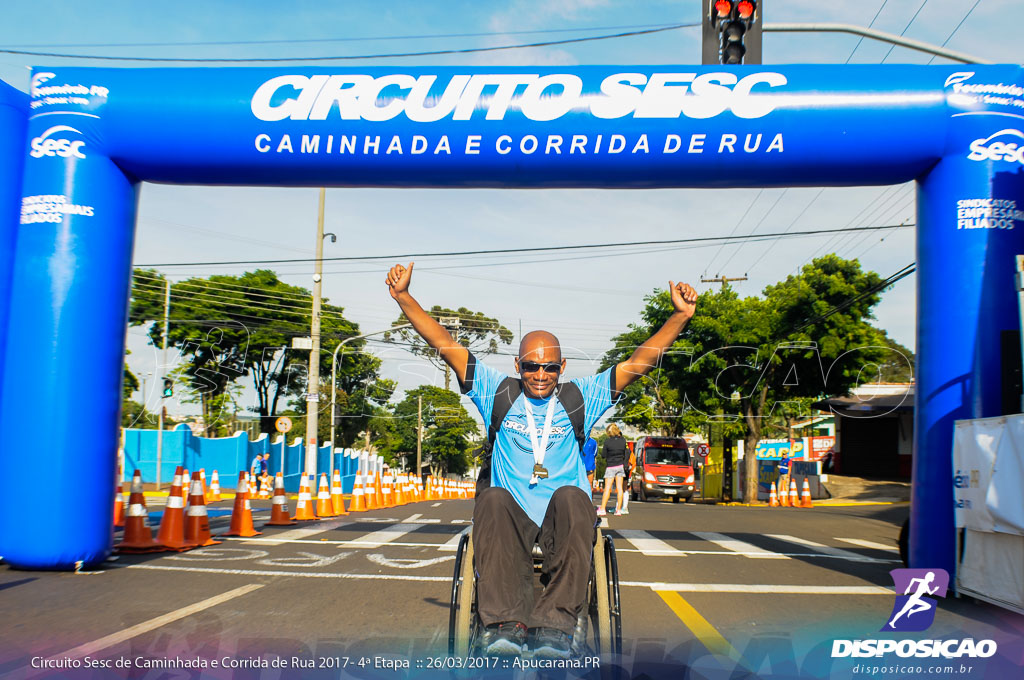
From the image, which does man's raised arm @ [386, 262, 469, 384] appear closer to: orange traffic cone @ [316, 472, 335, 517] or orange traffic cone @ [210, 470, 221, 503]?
orange traffic cone @ [316, 472, 335, 517]

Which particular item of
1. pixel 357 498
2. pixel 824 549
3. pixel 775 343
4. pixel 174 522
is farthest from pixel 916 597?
pixel 775 343

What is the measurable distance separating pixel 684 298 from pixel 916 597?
4336mm

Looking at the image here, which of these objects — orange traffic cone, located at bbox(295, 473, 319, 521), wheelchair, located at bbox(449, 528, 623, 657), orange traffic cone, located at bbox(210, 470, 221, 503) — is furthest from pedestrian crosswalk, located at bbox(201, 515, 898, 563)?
orange traffic cone, located at bbox(210, 470, 221, 503)

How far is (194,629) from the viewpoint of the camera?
521 cm

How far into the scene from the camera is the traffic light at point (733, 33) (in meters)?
9.16

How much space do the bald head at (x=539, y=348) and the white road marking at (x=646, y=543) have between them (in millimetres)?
6449

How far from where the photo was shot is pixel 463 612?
383 cm

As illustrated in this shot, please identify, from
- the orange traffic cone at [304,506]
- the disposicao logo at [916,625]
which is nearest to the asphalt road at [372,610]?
the disposicao logo at [916,625]

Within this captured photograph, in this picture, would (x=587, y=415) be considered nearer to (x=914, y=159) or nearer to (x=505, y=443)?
(x=505, y=443)

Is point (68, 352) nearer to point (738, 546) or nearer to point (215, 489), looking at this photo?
point (738, 546)

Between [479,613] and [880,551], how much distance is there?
29.9 ft

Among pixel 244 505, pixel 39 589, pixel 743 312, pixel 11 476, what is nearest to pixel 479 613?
pixel 39 589

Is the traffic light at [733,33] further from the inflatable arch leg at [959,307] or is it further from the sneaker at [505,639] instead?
the sneaker at [505,639]

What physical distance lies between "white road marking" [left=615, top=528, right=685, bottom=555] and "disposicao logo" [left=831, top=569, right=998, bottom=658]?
2.81 metres
